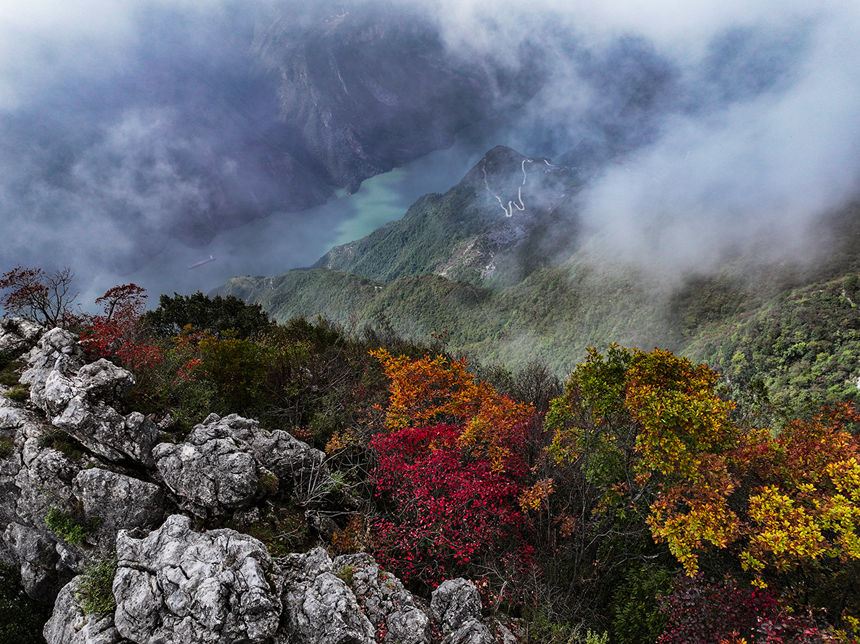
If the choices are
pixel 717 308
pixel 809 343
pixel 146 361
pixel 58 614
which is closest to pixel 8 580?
pixel 58 614

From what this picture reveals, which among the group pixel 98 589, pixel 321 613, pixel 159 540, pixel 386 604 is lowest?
pixel 386 604

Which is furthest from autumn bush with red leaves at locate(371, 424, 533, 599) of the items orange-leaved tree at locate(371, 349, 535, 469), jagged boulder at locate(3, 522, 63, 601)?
jagged boulder at locate(3, 522, 63, 601)

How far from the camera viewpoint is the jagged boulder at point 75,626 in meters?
7.75

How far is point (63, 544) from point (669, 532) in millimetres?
16556

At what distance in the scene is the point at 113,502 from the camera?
1018 cm

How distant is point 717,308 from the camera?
328 ft

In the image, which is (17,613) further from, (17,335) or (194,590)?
(17,335)

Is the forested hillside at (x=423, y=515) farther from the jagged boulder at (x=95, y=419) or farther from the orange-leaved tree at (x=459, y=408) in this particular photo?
the orange-leaved tree at (x=459, y=408)

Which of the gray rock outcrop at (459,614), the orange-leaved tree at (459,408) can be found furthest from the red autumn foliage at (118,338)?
the gray rock outcrop at (459,614)

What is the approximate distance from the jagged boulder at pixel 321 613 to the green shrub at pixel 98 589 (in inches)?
149

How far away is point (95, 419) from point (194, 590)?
6582 mm

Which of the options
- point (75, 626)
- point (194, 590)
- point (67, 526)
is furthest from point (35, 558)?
point (194, 590)

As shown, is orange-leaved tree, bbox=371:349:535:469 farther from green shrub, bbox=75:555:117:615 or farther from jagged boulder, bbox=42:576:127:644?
jagged boulder, bbox=42:576:127:644

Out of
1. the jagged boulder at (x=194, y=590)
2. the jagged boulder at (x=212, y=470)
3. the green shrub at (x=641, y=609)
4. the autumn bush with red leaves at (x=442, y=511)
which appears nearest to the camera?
the jagged boulder at (x=194, y=590)
